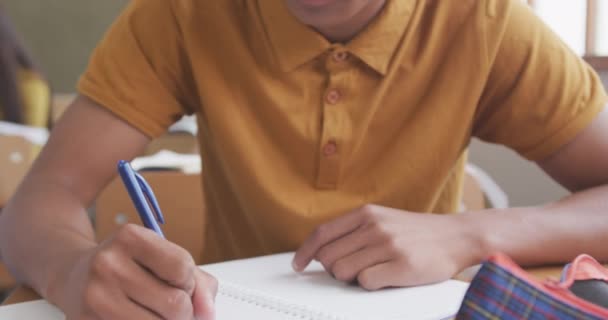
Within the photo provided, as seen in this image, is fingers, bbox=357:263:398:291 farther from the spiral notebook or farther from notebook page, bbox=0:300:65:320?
notebook page, bbox=0:300:65:320

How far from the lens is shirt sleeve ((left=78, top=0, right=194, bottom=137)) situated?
901mm

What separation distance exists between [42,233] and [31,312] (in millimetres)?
149

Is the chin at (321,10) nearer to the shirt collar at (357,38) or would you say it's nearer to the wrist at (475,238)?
the shirt collar at (357,38)

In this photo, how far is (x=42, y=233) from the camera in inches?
Result: 29.8

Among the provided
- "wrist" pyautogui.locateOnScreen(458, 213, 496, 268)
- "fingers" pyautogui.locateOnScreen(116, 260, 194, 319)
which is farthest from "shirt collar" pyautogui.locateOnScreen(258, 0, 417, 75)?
"fingers" pyautogui.locateOnScreen(116, 260, 194, 319)

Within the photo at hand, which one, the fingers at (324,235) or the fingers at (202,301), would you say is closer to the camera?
the fingers at (202,301)

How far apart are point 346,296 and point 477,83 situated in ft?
1.24

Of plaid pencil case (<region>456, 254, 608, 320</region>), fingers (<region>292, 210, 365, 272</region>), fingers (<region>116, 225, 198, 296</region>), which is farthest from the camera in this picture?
fingers (<region>292, 210, 365, 272</region>)

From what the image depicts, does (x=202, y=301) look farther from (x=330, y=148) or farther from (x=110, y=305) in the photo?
(x=330, y=148)

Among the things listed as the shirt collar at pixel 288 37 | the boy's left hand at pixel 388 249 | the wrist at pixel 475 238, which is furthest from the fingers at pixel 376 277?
the shirt collar at pixel 288 37

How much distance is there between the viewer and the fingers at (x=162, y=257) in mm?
486

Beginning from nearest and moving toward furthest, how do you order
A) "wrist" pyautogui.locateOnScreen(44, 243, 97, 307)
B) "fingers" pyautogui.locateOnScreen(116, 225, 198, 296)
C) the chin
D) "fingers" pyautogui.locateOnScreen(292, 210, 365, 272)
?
"fingers" pyautogui.locateOnScreen(116, 225, 198, 296) → "wrist" pyautogui.locateOnScreen(44, 243, 97, 307) → "fingers" pyautogui.locateOnScreen(292, 210, 365, 272) → the chin

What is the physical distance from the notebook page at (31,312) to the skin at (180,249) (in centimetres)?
1

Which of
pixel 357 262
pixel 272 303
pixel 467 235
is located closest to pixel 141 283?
pixel 272 303
